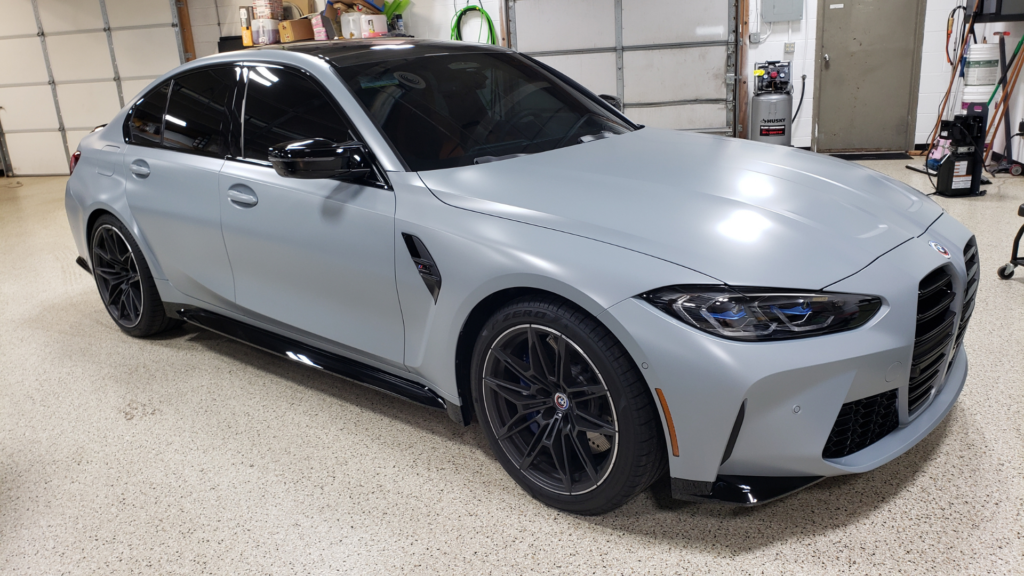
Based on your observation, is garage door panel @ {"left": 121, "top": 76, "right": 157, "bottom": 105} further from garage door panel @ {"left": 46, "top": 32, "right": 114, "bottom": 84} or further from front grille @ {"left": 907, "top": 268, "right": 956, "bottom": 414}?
front grille @ {"left": 907, "top": 268, "right": 956, "bottom": 414}

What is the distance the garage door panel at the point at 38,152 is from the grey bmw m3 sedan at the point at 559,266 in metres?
8.98

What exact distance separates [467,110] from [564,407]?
→ 107cm

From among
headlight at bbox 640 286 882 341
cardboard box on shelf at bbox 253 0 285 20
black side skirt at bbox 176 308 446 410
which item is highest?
cardboard box on shelf at bbox 253 0 285 20

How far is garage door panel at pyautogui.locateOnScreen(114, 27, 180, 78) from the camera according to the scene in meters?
9.61

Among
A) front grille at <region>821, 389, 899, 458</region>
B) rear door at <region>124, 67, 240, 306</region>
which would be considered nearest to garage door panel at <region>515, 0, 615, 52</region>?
rear door at <region>124, 67, 240, 306</region>

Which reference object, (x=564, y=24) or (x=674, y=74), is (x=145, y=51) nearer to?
(x=564, y=24)

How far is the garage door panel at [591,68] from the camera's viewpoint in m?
8.75

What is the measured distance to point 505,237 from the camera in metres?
1.81

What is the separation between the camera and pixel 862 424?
169 centimetres

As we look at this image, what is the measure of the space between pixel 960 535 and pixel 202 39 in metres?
10.4

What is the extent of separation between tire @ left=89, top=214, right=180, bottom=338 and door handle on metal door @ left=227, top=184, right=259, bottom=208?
0.84 metres

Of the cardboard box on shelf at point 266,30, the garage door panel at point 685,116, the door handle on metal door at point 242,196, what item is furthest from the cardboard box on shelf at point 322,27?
the door handle on metal door at point 242,196

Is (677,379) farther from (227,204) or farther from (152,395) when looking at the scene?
(152,395)

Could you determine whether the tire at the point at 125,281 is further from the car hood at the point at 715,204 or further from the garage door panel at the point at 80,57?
the garage door panel at the point at 80,57
